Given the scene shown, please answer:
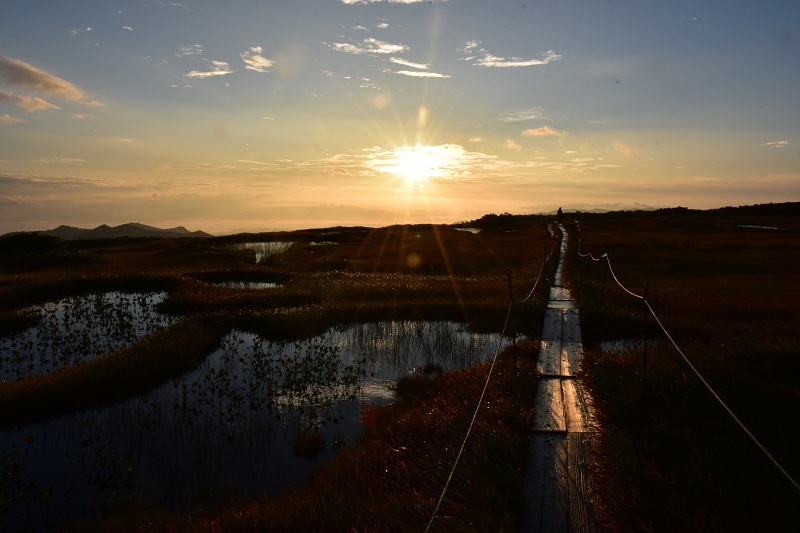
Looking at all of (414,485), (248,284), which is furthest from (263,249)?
(414,485)

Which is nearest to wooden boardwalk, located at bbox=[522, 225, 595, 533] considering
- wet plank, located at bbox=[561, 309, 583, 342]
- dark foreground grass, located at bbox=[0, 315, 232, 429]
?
wet plank, located at bbox=[561, 309, 583, 342]

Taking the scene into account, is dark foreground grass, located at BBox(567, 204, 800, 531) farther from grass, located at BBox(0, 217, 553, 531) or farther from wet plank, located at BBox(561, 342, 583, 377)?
grass, located at BBox(0, 217, 553, 531)

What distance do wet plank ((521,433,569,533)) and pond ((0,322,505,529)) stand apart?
158 inches

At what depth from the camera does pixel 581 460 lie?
22.9 feet

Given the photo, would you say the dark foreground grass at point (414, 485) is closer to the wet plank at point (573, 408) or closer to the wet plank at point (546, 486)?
the wet plank at point (546, 486)

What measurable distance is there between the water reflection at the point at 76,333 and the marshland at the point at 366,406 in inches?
5.4

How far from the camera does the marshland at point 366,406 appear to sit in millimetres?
6145

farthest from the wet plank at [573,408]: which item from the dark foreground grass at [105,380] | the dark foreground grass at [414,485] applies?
the dark foreground grass at [105,380]

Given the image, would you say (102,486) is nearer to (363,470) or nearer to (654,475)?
(363,470)

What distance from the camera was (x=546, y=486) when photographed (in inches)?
250

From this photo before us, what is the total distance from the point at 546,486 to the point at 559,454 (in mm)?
915

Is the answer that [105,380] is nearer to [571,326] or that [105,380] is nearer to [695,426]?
[571,326]

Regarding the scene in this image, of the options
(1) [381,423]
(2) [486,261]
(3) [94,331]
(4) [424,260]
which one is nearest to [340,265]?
(4) [424,260]

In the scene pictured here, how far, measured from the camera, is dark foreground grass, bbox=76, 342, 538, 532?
6016 millimetres
